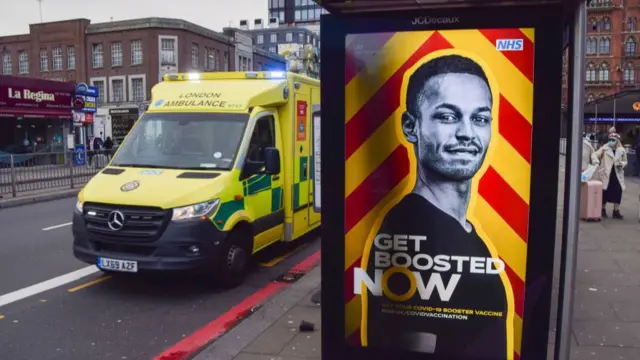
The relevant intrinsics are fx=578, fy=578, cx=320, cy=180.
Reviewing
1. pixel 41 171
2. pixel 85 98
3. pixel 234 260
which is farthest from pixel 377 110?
pixel 85 98

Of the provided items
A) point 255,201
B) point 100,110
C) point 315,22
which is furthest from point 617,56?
point 255,201

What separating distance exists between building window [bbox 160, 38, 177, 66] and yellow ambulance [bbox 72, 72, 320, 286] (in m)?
44.2

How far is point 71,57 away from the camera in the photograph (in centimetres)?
5369

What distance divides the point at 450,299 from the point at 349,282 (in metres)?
0.56

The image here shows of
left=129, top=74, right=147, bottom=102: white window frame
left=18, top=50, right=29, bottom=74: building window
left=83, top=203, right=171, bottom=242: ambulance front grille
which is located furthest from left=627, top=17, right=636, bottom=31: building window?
left=83, top=203, right=171, bottom=242: ambulance front grille

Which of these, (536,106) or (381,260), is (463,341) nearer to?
(381,260)

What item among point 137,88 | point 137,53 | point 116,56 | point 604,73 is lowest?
point 137,88

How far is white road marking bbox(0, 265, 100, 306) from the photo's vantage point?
6.86m

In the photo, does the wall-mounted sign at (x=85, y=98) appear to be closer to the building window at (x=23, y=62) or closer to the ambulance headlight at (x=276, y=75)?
the ambulance headlight at (x=276, y=75)

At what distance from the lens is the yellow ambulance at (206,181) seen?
6.53m

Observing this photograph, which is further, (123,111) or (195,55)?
(195,55)

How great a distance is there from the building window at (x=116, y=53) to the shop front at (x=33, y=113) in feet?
60.6

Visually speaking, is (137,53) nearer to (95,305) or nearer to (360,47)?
(95,305)

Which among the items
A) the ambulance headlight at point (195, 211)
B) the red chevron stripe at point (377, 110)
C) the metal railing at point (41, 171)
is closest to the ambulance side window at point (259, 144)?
the ambulance headlight at point (195, 211)
